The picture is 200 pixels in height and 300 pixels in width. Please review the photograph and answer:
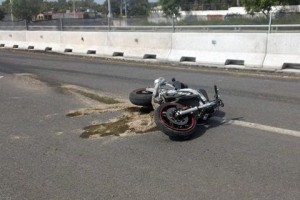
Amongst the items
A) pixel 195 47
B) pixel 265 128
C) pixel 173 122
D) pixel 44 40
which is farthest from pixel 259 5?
pixel 173 122

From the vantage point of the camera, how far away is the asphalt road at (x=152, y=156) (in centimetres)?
441

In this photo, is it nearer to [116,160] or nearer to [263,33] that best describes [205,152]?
[116,160]

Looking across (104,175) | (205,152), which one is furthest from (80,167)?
(205,152)

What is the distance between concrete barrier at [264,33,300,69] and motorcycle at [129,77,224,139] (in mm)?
6195

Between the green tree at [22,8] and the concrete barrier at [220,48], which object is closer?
the concrete barrier at [220,48]

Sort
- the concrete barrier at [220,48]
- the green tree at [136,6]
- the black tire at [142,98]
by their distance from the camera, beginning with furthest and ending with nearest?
1. the green tree at [136,6]
2. the concrete barrier at [220,48]
3. the black tire at [142,98]

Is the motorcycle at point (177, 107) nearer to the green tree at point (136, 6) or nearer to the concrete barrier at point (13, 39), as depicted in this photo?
the concrete barrier at point (13, 39)

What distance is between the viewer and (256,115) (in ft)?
23.7

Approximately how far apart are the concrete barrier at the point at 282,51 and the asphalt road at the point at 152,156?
127 inches

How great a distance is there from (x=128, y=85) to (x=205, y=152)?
215 inches

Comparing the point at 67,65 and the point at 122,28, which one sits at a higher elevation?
the point at 122,28

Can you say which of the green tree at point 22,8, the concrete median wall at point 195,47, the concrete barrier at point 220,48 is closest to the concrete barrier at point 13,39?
the concrete median wall at point 195,47

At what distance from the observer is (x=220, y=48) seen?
14.2m

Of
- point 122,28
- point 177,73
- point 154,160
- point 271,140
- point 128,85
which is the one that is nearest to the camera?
point 154,160
